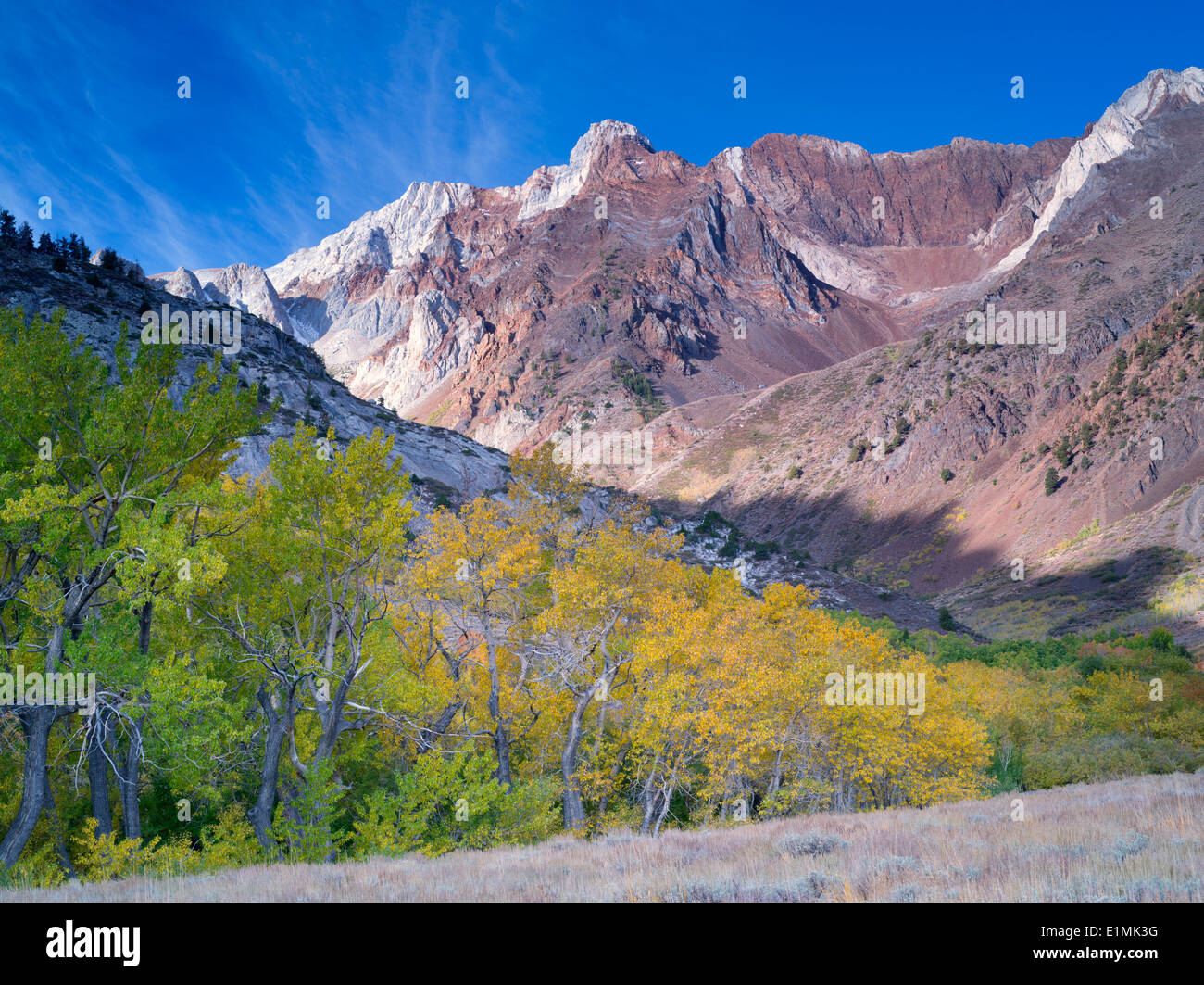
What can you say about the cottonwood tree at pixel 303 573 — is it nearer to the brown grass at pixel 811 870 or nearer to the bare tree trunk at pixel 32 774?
the bare tree trunk at pixel 32 774

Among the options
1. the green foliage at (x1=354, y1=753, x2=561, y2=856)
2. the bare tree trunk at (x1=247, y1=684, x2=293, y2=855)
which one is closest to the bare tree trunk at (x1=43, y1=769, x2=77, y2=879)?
the bare tree trunk at (x1=247, y1=684, x2=293, y2=855)

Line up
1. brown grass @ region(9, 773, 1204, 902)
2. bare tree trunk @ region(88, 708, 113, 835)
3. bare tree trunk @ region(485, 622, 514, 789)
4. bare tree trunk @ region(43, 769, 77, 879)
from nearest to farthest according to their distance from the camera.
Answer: brown grass @ region(9, 773, 1204, 902) → bare tree trunk @ region(88, 708, 113, 835) → bare tree trunk @ region(43, 769, 77, 879) → bare tree trunk @ region(485, 622, 514, 789)

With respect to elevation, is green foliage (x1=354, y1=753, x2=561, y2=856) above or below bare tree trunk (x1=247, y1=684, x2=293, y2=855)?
below

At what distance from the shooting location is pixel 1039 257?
120875 millimetres

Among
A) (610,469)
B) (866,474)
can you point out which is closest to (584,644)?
(866,474)

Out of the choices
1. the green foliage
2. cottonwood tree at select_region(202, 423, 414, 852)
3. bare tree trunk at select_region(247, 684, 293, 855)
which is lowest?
the green foliage

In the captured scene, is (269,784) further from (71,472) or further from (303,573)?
(71,472)

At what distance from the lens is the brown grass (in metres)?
7.44

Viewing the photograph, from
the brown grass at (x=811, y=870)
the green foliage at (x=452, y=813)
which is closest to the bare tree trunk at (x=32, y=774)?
the brown grass at (x=811, y=870)

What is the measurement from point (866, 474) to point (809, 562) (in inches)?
1381

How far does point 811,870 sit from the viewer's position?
8.60 metres

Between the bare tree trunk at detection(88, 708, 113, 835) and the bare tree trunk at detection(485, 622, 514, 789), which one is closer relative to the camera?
the bare tree trunk at detection(88, 708, 113, 835)

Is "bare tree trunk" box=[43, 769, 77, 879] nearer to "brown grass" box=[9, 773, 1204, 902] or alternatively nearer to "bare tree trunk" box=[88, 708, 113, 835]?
"bare tree trunk" box=[88, 708, 113, 835]

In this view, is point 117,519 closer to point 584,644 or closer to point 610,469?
point 584,644
